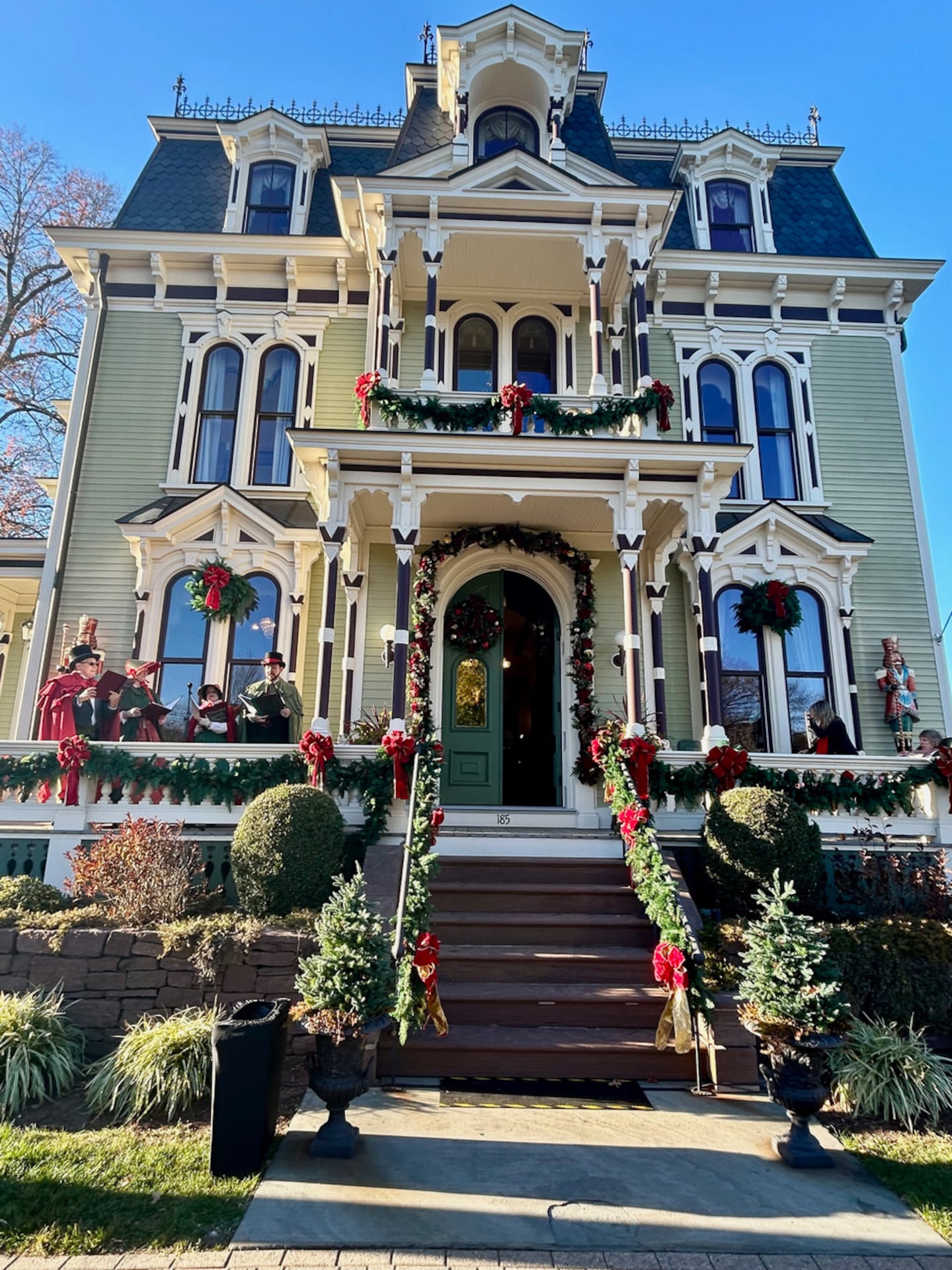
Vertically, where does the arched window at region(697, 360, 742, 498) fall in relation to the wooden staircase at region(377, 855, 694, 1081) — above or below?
above

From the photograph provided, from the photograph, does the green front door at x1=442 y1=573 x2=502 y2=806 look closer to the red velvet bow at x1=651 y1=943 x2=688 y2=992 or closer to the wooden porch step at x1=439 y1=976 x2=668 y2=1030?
the wooden porch step at x1=439 y1=976 x2=668 y2=1030

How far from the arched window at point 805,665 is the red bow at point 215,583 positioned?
26.7ft

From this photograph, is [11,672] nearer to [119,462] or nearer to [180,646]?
[180,646]

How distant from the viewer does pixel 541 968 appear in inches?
247

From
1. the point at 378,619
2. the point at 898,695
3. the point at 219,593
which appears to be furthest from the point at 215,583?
the point at 898,695

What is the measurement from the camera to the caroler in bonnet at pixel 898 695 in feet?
35.9

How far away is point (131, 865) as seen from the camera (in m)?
6.73

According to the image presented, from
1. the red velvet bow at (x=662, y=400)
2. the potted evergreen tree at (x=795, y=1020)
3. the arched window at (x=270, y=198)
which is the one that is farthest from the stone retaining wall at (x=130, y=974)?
the arched window at (x=270, y=198)

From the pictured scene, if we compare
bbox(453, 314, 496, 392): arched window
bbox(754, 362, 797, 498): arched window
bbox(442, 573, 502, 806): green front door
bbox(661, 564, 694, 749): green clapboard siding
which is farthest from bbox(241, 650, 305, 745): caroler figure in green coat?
bbox(754, 362, 797, 498): arched window

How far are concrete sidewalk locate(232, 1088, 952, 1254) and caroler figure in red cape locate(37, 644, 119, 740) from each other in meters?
5.57

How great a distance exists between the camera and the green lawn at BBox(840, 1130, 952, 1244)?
3.96 metres

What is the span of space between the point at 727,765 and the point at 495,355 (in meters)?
7.40

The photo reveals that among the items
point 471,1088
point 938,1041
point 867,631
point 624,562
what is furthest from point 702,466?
point 471,1088

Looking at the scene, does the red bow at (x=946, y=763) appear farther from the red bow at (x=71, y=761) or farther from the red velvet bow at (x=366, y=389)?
the red bow at (x=71, y=761)
